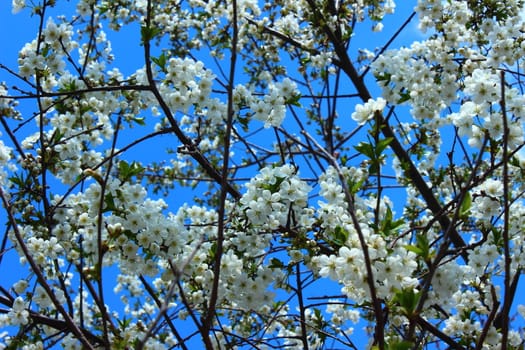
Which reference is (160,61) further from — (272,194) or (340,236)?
(340,236)

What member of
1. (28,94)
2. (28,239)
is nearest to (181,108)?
(28,94)

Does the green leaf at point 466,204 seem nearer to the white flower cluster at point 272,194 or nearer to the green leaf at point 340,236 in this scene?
the green leaf at point 340,236

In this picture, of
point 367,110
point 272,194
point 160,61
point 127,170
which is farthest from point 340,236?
point 160,61

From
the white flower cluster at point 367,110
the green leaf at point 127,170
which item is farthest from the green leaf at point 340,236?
the green leaf at point 127,170

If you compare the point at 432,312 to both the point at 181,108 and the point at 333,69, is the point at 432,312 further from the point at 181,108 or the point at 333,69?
the point at 333,69

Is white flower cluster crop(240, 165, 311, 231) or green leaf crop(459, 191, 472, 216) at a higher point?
white flower cluster crop(240, 165, 311, 231)

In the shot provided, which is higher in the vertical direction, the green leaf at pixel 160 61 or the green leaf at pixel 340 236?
the green leaf at pixel 160 61

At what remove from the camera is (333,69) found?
7484 millimetres

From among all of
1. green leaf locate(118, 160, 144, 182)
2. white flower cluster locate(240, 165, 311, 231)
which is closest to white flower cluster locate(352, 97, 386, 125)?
white flower cluster locate(240, 165, 311, 231)

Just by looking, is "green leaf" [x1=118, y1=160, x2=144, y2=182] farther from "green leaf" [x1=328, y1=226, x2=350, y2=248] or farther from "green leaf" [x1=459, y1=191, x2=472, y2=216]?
"green leaf" [x1=459, y1=191, x2=472, y2=216]

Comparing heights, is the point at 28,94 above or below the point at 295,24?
below

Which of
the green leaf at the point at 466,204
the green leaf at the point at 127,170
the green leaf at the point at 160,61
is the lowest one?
the green leaf at the point at 466,204

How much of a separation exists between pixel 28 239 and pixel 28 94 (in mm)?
1038

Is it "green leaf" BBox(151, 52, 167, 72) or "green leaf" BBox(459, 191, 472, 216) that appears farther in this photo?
"green leaf" BBox(151, 52, 167, 72)
